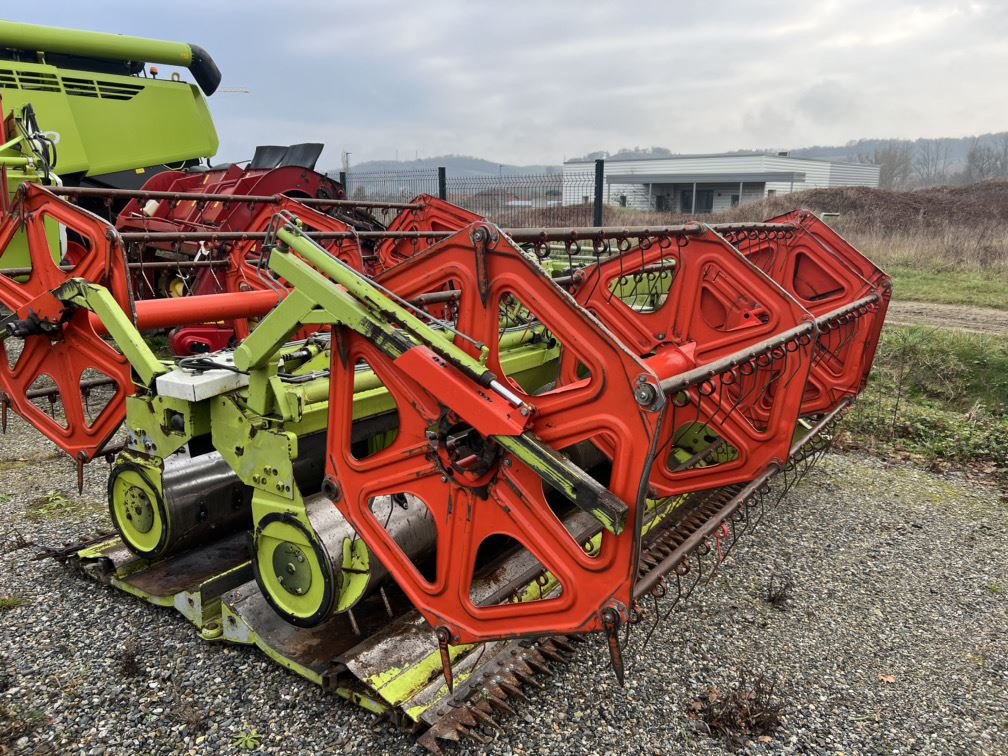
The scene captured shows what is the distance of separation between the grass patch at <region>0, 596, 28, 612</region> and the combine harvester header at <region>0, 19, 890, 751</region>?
1.09ft

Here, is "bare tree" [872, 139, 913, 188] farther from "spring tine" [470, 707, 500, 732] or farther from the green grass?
"spring tine" [470, 707, 500, 732]

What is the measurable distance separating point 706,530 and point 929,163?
11726 centimetres

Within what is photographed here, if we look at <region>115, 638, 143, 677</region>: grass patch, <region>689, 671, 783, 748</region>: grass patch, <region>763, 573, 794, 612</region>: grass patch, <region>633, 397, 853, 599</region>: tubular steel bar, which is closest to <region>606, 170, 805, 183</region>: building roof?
<region>633, 397, 853, 599</region>: tubular steel bar

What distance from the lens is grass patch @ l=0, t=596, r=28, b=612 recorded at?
374 cm

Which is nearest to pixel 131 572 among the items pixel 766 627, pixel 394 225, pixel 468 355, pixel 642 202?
pixel 468 355

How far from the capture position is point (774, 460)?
388cm

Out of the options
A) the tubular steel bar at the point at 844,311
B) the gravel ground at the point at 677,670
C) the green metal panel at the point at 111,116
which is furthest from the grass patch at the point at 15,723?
the green metal panel at the point at 111,116

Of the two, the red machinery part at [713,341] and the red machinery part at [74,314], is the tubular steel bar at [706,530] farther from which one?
the red machinery part at [74,314]

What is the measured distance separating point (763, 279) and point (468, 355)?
2.24 m

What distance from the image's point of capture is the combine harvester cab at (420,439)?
2.49 meters

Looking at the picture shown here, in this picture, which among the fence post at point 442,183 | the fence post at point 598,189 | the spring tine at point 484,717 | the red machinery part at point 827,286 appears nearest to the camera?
the spring tine at point 484,717

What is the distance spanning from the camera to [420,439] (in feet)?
9.00

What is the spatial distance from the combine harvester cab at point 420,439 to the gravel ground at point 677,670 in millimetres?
172

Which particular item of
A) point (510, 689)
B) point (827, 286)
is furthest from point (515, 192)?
point (510, 689)
